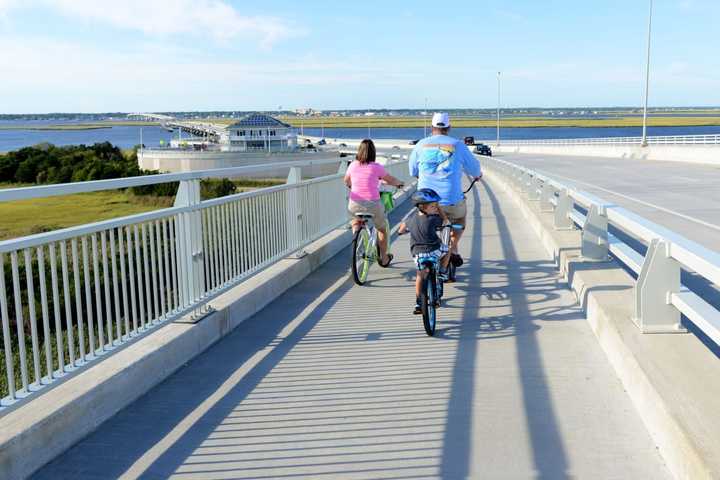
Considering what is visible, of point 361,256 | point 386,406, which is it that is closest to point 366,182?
point 361,256

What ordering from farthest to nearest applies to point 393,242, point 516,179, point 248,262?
point 516,179
point 393,242
point 248,262

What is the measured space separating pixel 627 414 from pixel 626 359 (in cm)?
59

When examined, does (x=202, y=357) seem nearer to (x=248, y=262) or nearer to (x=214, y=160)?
(x=248, y=262)

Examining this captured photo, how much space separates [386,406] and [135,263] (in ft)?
7.75

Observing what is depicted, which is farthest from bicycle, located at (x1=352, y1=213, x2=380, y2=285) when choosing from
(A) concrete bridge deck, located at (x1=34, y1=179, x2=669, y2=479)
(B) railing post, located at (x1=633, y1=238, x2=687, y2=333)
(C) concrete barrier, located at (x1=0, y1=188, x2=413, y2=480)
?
(B) railing post, located at (x1=633, y1=238, x2=687, y2=333)

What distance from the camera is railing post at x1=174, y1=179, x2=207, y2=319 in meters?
6.20

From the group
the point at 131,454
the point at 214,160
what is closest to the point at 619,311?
the point at 131,454

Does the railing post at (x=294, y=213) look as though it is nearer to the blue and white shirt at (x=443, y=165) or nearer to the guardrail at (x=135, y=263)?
the guardrail at (x=135, y=263)

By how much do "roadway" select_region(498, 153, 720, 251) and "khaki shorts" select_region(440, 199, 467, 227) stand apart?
200 inches

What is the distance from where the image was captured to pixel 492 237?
13820mm

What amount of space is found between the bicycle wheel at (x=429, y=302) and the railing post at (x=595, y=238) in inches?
115

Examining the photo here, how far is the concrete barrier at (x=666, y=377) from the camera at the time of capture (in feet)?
12.2

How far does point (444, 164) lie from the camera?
8.28 meters

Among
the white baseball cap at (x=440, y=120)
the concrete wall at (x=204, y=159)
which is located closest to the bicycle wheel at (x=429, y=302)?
the white baseball cap at (x=440, y=120)
